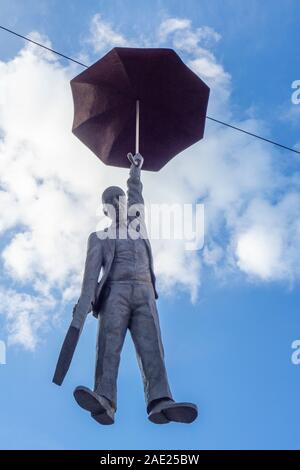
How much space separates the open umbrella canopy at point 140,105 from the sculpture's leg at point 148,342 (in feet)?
9.25

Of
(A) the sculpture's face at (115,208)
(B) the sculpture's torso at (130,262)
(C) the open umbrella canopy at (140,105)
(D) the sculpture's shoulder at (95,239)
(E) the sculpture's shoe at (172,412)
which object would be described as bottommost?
(E) the sculpture's shoe at (172,412)

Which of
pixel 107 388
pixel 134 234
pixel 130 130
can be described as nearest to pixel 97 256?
pixel 134 234

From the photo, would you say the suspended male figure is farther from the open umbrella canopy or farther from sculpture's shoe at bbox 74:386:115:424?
the open umbrella canopy

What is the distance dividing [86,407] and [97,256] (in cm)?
229

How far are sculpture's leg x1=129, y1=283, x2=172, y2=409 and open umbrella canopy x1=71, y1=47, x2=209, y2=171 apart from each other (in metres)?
2.82

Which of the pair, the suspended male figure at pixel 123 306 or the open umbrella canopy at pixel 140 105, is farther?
the open umbrella canopy at pixel 140 105

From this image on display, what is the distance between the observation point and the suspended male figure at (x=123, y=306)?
9328mm

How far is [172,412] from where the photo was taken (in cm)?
912

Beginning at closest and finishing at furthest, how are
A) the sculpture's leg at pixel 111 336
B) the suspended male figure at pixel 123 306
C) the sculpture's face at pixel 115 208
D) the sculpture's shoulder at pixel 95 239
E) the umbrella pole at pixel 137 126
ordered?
1. the suspended male figure at pixel 123 306
2. the sculpture's leg at pixel 111 336
3. the sculpture's shoulder at pixel 95 239
4. the sculpture's face at pixel 115 208
5. the umbrella pole at pixel 137 126

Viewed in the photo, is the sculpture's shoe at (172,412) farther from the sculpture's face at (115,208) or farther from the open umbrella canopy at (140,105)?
the open umbrella canopy at (140,105)

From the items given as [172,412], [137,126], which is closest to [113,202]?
[137,126]

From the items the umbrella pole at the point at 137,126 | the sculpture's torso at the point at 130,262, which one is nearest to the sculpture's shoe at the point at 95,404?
the sculpture's torso at the point at 130,262

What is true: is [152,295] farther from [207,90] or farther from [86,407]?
[207,90]

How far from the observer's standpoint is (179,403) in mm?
9062
